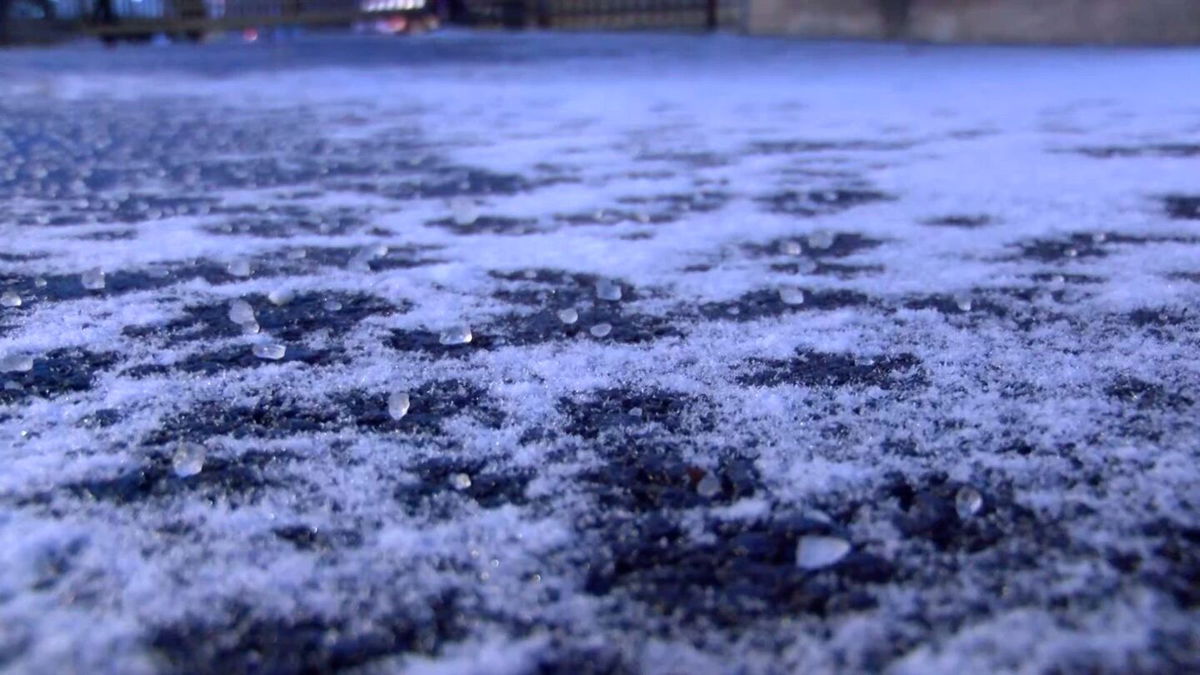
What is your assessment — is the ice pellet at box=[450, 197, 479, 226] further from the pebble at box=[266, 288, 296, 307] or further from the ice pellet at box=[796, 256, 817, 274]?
the ice pellet at box=[796, 256, 817, 274]

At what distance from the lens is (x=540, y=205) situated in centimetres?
207

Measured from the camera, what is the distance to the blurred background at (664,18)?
7.22 metres

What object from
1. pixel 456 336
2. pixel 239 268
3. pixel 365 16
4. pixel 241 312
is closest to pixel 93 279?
pixel 239 268

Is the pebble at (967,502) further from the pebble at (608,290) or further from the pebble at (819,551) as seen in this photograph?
the pebble at (608,290)

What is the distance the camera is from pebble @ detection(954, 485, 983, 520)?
2.40ft

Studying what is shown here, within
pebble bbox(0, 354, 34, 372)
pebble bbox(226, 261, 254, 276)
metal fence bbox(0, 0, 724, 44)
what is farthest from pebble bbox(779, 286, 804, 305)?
metal fence bbox(0, 0, 724, 44)

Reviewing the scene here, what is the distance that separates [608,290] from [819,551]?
743 mm

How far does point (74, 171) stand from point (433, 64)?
516 cm

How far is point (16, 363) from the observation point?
1.06 meters

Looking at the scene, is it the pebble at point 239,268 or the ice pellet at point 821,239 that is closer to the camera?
the pebble at point 239,268

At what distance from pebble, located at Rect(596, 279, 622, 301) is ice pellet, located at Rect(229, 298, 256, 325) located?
0.45 metres

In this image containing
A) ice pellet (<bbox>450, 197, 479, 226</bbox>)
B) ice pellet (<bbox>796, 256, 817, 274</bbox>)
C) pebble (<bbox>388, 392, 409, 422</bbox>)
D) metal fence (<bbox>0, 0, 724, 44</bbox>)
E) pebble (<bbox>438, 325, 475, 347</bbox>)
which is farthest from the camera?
metal fence (<bbox>0, 0, 724, 44</bbox>)

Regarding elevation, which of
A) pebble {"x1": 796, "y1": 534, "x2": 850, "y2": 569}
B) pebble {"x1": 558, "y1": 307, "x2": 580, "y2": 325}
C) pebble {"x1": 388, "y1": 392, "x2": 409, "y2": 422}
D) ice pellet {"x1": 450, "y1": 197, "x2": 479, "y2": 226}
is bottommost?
pebble {"x1": 796, "y1": 534, "x2": 850, "y2": 569}

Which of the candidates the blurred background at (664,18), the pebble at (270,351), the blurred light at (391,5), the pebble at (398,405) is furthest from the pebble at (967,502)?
the blurred light at (391,5)
